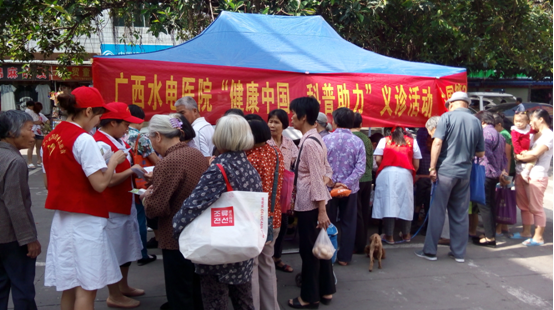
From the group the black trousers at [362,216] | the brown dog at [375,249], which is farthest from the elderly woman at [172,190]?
the black trousers at [362,216]

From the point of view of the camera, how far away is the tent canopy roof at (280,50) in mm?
4504

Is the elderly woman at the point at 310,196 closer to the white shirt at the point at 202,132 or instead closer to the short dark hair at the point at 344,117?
the short dark hair at the point at 344,117

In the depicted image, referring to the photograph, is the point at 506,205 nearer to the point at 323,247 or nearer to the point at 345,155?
the point at 345,155

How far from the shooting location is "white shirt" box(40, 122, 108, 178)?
265 cm

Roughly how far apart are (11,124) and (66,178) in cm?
59

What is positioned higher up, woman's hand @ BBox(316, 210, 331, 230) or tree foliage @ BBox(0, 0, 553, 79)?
tree foliage @ BBox(0, 0, 553, 79)

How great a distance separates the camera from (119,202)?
3.26 meters

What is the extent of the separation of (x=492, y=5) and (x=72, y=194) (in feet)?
29.0

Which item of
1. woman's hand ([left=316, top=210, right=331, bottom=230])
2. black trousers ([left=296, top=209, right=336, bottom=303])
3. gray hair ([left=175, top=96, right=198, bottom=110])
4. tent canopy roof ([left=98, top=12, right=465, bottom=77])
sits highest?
tent canopy roof ([left=98, top=12, right=465, bottom=77])

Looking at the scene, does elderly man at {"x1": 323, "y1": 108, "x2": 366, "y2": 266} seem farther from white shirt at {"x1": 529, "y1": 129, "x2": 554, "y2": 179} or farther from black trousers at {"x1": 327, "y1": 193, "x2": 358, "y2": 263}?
white shirt at {"x1": 529, "y1": 129, "x2": 554, "y2": 179}

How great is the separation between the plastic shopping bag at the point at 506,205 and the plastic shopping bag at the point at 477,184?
0.78 meters

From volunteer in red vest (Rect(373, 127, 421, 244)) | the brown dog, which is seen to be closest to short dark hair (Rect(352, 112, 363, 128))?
volunteer in red vest (Rect(373, 127, 421, 244))

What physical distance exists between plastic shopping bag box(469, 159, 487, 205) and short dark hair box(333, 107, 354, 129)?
5.71 ft

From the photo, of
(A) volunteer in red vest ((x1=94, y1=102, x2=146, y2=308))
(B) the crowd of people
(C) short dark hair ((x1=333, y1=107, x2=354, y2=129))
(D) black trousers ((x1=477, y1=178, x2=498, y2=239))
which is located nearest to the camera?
(B) the crowd of people
